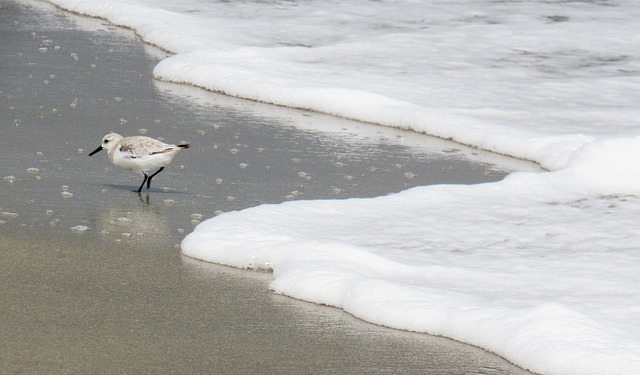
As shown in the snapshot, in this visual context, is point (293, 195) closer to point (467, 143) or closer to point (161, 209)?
point (161, 209)

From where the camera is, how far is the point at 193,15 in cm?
1264

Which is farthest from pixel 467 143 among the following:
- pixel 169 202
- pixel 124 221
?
pixel 124 221

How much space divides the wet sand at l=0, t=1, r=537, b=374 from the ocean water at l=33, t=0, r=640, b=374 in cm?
20

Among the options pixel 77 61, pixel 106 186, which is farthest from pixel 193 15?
pixel 106 186

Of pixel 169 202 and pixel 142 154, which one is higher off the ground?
pixel 142 154

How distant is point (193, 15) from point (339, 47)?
2350 mm

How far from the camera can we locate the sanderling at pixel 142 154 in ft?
20.6

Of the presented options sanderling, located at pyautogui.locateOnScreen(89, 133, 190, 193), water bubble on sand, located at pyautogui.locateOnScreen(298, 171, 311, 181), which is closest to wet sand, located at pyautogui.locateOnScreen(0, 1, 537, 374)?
water bubble on sand, located at pyautogui.locateOnScreen(298, 171, 311, 181)

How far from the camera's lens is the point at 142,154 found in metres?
6.29

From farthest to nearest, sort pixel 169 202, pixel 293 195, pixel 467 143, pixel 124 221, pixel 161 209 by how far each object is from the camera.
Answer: pixel 467 143 < pixel 293 195 < pixel 169 202 < pixel 161 209 < pixel 124 221

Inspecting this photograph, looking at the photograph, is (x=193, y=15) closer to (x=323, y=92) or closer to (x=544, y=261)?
(x=323, y=92)

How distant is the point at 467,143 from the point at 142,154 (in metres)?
2.86

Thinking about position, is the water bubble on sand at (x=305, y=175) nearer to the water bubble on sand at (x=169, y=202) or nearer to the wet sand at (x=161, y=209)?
the wet sand at (x=161, y=209)

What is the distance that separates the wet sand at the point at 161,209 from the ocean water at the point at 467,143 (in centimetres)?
20
